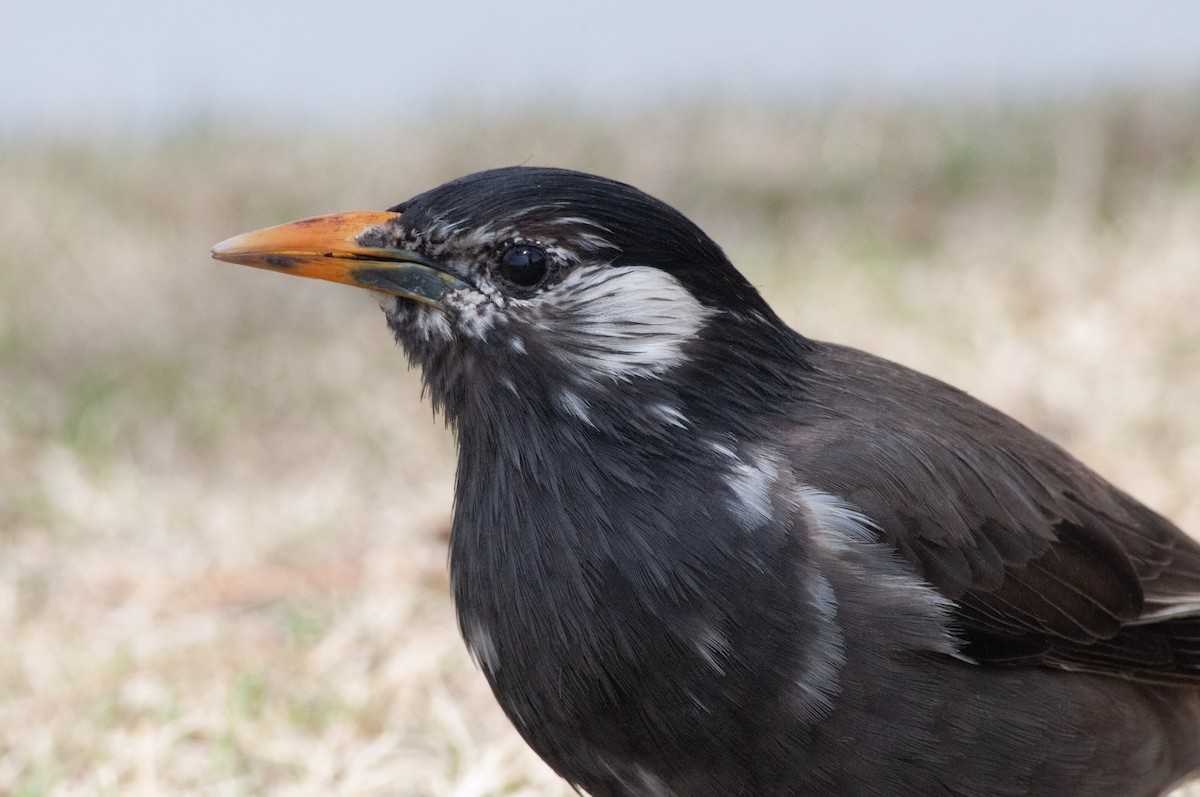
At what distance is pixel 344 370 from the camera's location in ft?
22.9

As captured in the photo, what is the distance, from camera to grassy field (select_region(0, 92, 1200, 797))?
4.20 meters

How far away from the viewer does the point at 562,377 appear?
3.20 metres

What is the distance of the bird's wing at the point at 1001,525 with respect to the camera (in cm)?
318

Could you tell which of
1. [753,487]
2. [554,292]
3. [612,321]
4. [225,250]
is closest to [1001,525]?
[753,487]

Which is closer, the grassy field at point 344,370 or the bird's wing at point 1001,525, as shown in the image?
the bird's wing at point 1001,525

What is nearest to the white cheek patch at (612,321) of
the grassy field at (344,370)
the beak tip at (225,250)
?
the beak tip at (225,250)

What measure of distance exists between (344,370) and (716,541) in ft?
14.0

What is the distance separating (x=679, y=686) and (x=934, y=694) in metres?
0.55

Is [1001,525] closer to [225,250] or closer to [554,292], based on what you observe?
[554,292]

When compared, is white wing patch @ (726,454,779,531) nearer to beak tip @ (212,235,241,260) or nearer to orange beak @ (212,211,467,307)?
orange beak @ (212,211,467,307)

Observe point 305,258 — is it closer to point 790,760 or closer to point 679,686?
point 679,686

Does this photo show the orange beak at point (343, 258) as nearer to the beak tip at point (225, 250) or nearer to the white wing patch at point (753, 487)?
the beak tip at point (225, 250)

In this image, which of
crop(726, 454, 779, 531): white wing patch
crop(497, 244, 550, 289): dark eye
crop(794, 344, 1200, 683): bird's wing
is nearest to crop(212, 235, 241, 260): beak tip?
crop(497, 244, 550, 289): dark eye

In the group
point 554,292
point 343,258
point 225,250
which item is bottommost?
point 554,292
